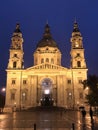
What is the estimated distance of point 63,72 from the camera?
8138cm

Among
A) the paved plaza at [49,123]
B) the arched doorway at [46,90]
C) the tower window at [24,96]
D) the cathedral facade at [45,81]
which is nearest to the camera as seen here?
the paved plaza at [49,123]

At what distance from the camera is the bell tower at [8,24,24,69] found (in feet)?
271

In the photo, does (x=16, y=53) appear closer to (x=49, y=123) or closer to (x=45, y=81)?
(x=45, y=81)

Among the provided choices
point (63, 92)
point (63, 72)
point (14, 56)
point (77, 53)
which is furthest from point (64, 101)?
point (14, 56)

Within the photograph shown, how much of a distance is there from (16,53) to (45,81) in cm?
1310

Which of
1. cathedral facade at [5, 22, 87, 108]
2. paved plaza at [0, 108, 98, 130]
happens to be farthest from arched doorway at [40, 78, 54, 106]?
paved plaza at [0, 108, 98, 130]

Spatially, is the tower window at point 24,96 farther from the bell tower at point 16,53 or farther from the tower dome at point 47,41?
the tower dome at point 47,41

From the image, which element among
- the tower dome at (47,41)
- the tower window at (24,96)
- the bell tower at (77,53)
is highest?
the tower dome at (47,41)

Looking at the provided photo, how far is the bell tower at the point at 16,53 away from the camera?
8257cm

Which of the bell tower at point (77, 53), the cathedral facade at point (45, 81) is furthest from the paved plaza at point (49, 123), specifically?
the bell tower at point (77, 53)

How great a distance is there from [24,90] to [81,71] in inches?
744

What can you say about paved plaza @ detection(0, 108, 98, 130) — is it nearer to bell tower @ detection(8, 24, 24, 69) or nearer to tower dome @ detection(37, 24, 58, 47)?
bell tower @ detection(8, 24, 24, 69)

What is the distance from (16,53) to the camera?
275 feet

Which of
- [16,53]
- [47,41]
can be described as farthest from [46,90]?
[47,41]
